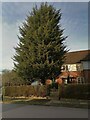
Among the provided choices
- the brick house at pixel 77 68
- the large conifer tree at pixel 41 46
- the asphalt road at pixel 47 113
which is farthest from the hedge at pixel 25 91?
the asphalt road at pixel 47 113

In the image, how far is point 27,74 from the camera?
4066 centimetres

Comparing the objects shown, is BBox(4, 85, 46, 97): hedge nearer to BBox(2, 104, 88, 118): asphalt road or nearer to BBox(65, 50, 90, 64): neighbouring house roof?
BBox(2, 104, 88, 118): asphalt road

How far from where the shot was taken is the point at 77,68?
2334 inches

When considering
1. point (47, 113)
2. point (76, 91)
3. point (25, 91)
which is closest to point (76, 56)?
point (25, 91)

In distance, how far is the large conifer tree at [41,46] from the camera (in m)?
40.2

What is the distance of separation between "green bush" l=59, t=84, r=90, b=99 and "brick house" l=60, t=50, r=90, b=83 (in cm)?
2073

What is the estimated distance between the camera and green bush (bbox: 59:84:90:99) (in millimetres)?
31047

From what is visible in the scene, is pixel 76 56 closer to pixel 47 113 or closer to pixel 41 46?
pixel 41 46

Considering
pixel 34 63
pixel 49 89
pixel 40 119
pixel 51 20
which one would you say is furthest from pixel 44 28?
pixel 40 119

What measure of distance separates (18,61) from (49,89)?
22.9ft

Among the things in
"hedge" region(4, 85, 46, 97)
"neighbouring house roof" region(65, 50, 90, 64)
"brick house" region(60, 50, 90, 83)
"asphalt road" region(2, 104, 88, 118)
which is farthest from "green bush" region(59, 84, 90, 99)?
"neighbouring house roof" region(65, 50, 90, 64)

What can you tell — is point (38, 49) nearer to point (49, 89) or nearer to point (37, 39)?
point (37, 39)

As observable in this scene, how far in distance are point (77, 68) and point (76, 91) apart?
27330 mm

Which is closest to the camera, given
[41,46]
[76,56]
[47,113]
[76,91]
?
[47,113]
